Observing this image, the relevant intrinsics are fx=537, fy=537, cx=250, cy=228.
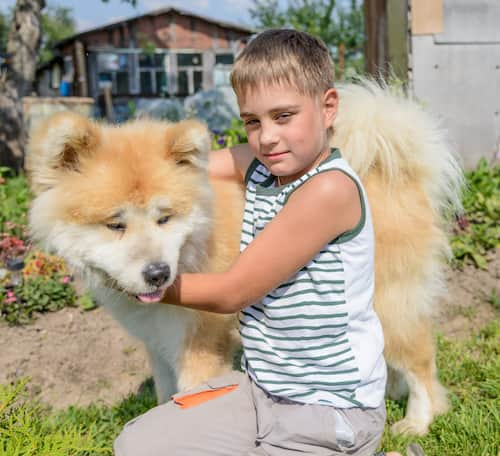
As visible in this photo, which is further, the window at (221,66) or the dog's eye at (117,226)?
the window at (221,66)

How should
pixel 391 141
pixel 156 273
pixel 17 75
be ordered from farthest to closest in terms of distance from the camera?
1. pixel 17 75
2. pixel 391 141
3. pixel 156 273

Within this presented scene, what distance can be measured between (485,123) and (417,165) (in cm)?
335

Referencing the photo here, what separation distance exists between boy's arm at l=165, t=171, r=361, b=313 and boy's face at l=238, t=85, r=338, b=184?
10 cm

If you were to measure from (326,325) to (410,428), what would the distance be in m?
1.07

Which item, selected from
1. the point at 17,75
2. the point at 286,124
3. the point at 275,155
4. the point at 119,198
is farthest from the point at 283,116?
the point at 17,75

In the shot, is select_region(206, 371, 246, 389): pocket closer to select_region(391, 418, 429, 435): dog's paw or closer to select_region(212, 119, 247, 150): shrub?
select_region(391, 418, 429, 435): dog's paw

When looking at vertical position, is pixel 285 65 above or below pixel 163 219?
above

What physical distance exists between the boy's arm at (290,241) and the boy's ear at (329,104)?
0.71ft

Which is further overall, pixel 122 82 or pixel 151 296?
pixel 122 82

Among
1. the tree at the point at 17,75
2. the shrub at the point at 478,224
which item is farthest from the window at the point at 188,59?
the shrub at the point at 478,224

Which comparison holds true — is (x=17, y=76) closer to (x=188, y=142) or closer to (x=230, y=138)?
(x=230, y=138)

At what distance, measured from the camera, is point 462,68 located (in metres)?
5.18

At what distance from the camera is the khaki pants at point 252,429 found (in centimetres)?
184

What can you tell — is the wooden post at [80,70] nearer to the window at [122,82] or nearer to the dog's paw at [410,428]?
the window at [122,82]
